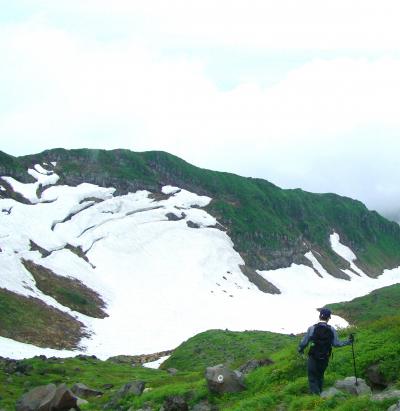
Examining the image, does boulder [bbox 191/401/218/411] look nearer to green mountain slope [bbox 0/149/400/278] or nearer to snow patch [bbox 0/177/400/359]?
snow patch [bbox 0/177/400/359]

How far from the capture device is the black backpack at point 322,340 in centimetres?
1498

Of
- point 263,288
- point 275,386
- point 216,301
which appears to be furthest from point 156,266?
point 275,386

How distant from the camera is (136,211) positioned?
4872 inches

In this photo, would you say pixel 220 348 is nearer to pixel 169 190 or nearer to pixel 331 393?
pixel 331 393

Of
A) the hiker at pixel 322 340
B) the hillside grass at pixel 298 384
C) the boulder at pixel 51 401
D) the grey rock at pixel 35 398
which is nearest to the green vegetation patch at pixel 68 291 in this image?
the hillside grass at pixel 298 384

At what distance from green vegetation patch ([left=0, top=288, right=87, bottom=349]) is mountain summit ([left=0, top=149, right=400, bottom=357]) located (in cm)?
18

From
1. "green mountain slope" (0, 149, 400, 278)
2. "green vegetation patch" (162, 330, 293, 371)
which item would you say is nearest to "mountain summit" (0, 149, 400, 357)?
"green mountain slope" (0, 149, 400, 278)

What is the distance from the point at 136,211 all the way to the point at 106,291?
42617 millimetres

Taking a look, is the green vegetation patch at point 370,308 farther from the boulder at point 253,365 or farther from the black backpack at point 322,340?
the black backpack at point 322,340

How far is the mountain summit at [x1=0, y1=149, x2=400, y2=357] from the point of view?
Result: 6694cm

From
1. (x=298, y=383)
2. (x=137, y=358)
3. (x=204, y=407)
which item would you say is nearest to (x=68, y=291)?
(x=137, y=358)

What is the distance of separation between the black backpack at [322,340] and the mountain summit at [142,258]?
39947mm

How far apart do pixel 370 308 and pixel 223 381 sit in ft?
274

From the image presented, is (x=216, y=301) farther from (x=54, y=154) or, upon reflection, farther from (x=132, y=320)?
(x=54, y=154)
